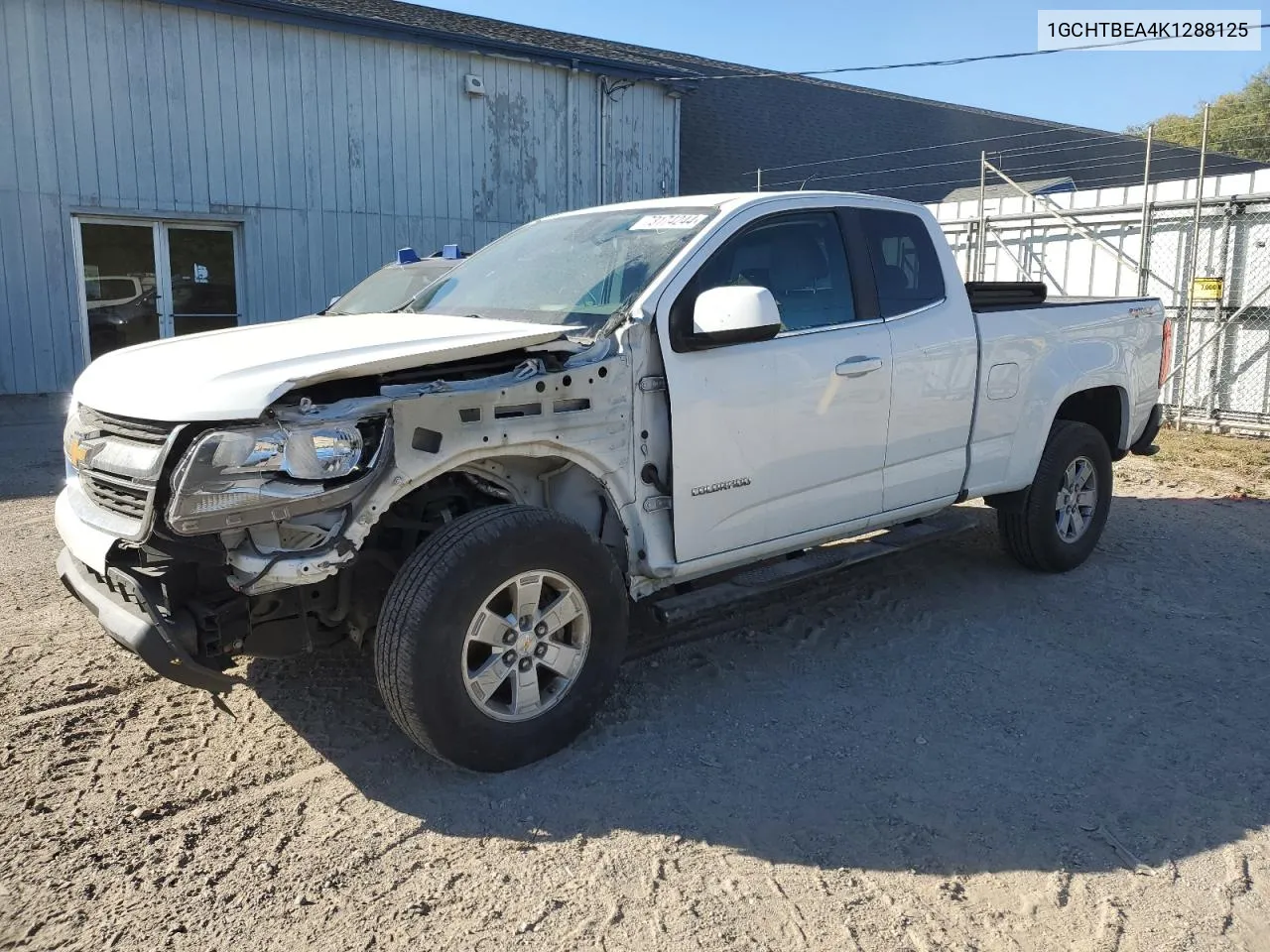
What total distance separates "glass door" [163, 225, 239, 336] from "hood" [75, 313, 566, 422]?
9.75 metres

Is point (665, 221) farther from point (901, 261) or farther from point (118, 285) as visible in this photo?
point (118, 285)

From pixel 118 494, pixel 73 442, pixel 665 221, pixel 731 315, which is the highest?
pixel 665 221

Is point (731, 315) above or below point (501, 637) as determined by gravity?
above

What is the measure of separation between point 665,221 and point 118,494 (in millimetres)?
2403

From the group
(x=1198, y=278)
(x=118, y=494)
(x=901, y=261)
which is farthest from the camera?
(x=1198, y=278)

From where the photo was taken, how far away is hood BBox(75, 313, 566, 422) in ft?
9.97

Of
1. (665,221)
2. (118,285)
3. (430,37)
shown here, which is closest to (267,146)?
(118,285)

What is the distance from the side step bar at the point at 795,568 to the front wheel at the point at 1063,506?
35 cm

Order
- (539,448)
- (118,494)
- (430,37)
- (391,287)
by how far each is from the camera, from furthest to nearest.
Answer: (430,37), (391,287), (539,448), (118,494)

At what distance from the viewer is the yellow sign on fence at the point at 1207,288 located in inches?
428

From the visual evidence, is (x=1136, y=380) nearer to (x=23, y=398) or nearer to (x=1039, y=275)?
(x=1039, y=275)

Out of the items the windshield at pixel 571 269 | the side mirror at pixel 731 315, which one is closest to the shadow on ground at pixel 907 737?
the side mirror at pixel 731 315

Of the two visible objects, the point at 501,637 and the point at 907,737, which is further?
the point at 907,737

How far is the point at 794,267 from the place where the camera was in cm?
443
